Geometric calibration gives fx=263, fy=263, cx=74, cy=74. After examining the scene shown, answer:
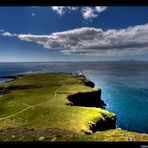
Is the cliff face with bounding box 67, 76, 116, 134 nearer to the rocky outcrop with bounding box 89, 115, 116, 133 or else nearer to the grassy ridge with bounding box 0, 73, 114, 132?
the rocky outcrop with bounding box 89, 115, 116, 133

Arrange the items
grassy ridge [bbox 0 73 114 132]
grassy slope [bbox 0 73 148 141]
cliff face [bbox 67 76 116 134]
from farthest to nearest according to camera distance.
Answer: cliff face [bbox 67 76 116 134], grassy ridge [bbox 0 73 114 132], grassy slope [bbox 0 73 148 141]

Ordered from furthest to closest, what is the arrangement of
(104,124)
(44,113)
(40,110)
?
1. (104,124)
2. (40,110)
3. (44,113)

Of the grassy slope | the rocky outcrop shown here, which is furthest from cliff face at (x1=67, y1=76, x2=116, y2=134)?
the grassy slope

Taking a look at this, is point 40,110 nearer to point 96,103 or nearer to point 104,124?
point 96,103

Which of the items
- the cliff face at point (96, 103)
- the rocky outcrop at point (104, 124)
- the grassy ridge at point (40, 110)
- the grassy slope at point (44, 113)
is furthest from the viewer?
the rocky outcrop at point (104, 124)

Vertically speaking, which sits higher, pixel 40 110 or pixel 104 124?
pixel 40 110

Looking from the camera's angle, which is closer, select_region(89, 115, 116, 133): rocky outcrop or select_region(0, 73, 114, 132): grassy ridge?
select_region(0, 73, 114, 132): grassy ridge

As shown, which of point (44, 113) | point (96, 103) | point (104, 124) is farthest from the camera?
point (104, 124)

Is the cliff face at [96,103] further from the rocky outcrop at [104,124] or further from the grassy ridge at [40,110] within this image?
the grassy ridge at [40,110]

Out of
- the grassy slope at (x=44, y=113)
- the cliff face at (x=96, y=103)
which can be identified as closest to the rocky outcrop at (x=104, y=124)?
the cliff face at (x=96, y=103)

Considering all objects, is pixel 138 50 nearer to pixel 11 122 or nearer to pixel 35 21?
pixel 35 21

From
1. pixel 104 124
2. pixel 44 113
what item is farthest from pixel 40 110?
pixel 104 124
